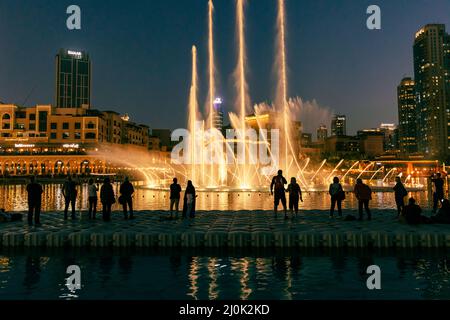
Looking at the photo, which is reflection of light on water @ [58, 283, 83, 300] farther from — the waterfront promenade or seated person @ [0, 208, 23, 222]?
seated person @ [0, 208, 23, 222]

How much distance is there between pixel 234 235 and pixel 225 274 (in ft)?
13.7

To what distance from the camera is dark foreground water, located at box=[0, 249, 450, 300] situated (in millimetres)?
10438

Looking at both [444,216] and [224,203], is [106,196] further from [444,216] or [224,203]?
[224,203]

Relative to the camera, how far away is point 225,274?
12336 mm

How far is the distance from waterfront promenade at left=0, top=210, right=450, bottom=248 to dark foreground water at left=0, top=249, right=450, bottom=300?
76cm

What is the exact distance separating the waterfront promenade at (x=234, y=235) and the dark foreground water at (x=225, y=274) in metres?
0.76

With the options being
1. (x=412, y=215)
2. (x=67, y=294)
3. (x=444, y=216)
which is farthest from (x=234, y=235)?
(x=444, y=216)

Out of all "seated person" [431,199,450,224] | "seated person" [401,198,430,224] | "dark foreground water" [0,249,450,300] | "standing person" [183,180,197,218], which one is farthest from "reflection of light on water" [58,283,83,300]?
"seated person" [431,199,450,224]

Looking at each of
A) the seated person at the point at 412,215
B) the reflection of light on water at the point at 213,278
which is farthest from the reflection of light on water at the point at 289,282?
the seated person at the point at 412,215

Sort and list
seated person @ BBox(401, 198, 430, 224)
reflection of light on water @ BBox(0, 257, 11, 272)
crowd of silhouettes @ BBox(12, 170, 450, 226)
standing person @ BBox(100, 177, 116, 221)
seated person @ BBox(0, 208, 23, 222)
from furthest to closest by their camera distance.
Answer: seated person @ BBox(0, 208, 23, 222) < standing person @ BBox(100, 177, 116, 221) < crowd of silhouettes @ BBox(12, 170, 450, 226) < seated person @ BBox(401, 198, 430, 224) < reflection of light on water @ BBox(0, 257, 11, 272)

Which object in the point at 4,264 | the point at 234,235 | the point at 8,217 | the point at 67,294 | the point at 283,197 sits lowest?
the point at 67,294

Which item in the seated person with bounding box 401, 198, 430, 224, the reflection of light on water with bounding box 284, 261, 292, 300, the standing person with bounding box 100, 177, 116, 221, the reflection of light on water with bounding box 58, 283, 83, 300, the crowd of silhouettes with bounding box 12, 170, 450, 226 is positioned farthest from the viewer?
the standing person with bounding box 100, 177, 116, 221

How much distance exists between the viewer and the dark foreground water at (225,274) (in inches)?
411
